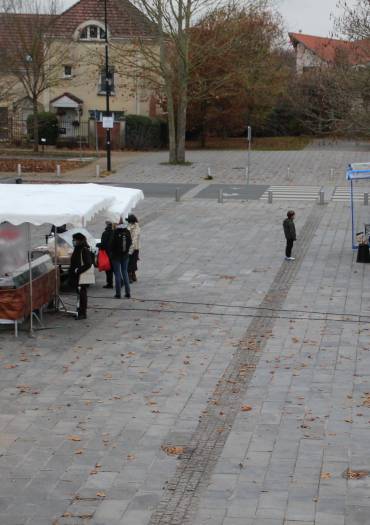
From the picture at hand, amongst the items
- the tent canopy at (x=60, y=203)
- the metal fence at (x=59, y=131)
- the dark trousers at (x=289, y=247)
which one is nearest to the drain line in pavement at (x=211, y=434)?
the tent canopy at (x=60, y=203)

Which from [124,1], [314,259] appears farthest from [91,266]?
[124,1]

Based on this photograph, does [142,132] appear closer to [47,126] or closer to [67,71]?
[47,126]

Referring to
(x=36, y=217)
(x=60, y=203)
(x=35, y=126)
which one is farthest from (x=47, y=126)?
(x=36, y=217)

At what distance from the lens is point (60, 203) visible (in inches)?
635

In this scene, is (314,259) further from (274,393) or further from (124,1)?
(124,1)

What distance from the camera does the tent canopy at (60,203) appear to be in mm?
15453

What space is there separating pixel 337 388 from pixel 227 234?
46.2ft

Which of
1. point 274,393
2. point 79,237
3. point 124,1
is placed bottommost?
point 274,393

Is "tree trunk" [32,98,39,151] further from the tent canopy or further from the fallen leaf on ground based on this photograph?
the fallen leaf on ground

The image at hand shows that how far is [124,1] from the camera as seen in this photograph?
48594 millimetres

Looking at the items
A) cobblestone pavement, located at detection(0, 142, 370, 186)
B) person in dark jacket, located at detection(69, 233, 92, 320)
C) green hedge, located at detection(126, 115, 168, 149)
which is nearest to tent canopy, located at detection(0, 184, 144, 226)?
person in dark jacket, located at detection(69, 233, 92, 320)

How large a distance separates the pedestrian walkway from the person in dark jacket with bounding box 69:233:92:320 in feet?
62.8

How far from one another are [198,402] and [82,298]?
4.85 meters

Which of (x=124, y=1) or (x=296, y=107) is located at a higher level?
(x=124, y=1)
